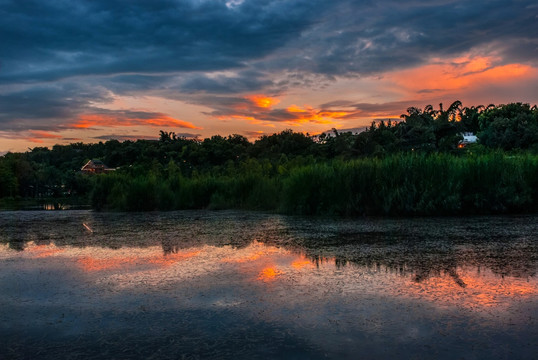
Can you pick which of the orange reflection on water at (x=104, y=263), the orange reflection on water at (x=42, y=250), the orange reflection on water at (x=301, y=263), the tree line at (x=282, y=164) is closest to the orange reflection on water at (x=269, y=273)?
the orange reflection on water at (x=301, y=263)

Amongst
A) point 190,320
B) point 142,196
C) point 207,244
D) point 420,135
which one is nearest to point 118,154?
point 420,135

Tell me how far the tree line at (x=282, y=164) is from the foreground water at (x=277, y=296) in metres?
4.16

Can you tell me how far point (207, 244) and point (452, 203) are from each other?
6.38 meters

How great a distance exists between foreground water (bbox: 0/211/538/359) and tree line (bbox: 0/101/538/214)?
4164 mm

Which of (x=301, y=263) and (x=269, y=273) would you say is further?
(x=301, y=263)

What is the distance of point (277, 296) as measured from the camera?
14.2ft

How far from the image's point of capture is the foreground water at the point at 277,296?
10.2ft

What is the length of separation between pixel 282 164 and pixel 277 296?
20.5 m

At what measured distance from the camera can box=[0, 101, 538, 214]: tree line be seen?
12.3 meters

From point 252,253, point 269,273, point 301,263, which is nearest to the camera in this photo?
point 269,273

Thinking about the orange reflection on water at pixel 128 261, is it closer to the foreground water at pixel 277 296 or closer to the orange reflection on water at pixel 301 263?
the foreground water at pixel 277 296

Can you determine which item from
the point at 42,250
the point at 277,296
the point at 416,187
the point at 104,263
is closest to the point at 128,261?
the point at 104,263

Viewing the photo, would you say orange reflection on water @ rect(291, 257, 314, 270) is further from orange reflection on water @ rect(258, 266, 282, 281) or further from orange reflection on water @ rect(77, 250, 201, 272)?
orange reflection on water @ rect(77, 250, 201, 272)

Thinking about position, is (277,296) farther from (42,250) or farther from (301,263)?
(42,250)
